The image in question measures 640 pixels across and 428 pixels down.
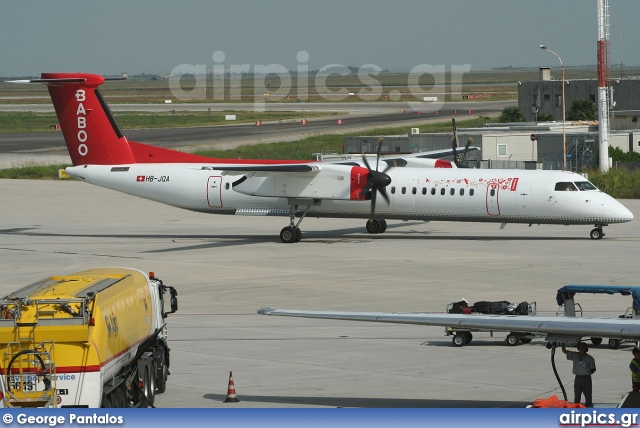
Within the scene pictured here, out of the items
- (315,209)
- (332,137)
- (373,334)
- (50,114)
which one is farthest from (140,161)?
(50,114)

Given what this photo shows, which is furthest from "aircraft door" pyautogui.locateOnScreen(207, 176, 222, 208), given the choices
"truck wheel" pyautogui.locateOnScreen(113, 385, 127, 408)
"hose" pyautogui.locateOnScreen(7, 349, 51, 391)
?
"hose" pyautogui.locateOnScreen(7, 349, 51, 391)

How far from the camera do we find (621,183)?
173ft

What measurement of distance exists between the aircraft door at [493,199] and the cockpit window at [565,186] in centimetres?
209

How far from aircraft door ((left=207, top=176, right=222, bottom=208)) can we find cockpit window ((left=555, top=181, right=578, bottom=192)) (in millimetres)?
12620

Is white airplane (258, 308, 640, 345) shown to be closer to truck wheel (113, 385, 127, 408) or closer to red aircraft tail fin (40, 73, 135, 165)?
truck wheel (113, 385, 127, 408)

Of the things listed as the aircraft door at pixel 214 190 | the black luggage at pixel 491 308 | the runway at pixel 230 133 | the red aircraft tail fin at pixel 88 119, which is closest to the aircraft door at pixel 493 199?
the aircraft door at pixel 214 190

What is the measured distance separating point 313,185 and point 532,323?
25.9m

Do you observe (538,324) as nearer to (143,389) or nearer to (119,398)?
(119,398)

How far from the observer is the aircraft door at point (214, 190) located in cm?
3853

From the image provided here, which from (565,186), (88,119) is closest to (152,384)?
(565,186)

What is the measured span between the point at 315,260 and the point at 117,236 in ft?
36.3

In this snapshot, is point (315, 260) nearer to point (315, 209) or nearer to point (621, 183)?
point (315, 209)

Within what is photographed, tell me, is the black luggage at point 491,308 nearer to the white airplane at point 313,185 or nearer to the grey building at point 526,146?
the white airplane at point 313,185

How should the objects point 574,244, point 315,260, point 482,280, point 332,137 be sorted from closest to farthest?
point 482,280
point 315,260
point 574,244
point 332,137
